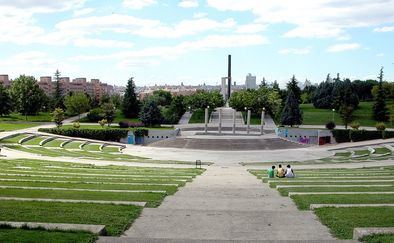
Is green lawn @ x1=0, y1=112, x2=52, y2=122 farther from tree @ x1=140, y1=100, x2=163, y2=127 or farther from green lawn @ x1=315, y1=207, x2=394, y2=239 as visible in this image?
green lawn @ x1=315, y1=207, x2=394, y2=239

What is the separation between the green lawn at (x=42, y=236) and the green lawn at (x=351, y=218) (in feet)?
16.5

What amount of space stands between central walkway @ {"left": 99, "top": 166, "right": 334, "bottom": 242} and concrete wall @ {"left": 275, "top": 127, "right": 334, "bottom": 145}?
167 ft

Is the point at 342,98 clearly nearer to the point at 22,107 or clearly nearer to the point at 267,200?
the point at 22,107

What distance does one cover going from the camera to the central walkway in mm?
8922

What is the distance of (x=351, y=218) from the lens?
10.0 meters

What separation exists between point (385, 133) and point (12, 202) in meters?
57.5

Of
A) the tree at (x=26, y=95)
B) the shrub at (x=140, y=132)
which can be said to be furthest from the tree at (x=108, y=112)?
the tree at (x=26, y=95)

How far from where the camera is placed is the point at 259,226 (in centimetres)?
980

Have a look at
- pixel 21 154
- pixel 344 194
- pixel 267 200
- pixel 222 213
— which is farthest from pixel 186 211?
pixel 21 154

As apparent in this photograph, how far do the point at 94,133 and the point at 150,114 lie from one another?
13435mm

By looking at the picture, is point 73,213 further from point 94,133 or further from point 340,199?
point 94,133

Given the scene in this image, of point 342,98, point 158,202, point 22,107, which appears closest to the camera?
point 158,202

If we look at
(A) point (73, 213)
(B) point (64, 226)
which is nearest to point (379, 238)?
(B) point (64, 226)

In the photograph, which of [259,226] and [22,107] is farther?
[22,107]
